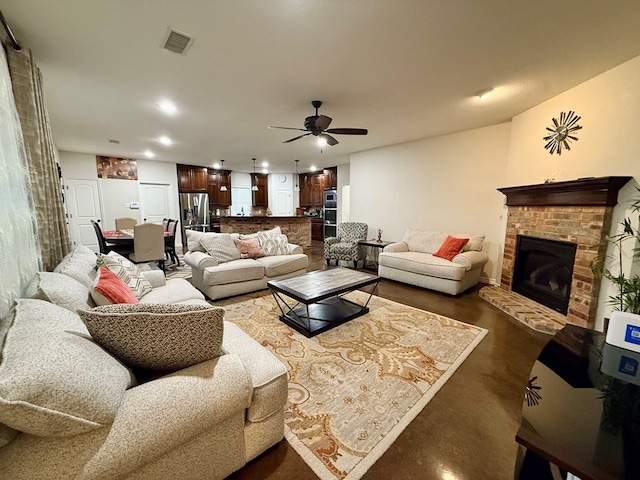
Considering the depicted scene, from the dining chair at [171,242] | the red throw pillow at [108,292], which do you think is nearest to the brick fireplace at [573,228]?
the red throw pillow at [108,292]

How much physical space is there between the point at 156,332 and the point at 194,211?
7664mm

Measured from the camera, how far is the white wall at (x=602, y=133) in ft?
7.70

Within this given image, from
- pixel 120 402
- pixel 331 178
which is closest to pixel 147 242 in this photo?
pixel 120 402

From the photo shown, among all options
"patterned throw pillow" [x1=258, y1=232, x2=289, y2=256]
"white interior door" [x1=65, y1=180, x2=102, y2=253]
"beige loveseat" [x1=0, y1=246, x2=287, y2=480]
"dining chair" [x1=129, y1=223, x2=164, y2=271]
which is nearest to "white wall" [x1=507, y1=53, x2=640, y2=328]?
"beige loveseat" [x1=0, y1=246, x2=287, y2=480]

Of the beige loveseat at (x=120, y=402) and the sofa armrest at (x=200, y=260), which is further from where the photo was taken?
the sofa armrest at (x=200, y=260)

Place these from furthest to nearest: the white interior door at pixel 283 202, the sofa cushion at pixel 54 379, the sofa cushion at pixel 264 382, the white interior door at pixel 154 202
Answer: the white interior door at pixel 283 202 → the white interior door at pixel 154 202 → the sofa cushion at pixel 264 382 → the sofa cushion at pixel 54 379

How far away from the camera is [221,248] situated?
3844 millimetres

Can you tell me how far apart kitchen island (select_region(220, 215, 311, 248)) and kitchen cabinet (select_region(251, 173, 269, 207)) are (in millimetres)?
3078

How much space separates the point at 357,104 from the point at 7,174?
3.32 meters

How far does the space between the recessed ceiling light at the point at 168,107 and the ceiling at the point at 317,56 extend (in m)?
0.10

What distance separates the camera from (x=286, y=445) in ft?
4.65

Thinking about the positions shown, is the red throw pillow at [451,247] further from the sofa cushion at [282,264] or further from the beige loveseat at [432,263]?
the sofa cushion at [282,264]

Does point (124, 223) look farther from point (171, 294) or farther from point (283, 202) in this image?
point (283, 202)

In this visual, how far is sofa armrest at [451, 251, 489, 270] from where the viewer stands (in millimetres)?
3686
